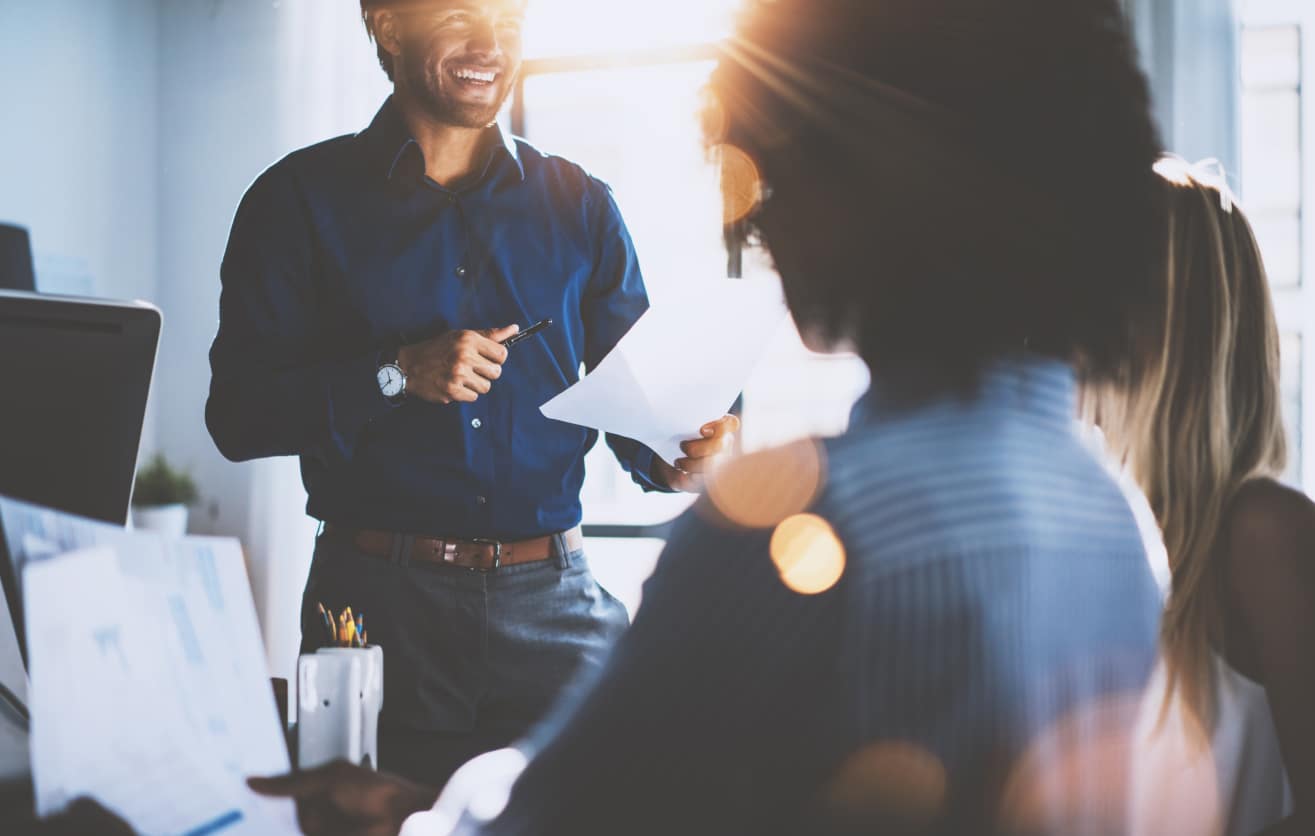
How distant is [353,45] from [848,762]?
4.10 m

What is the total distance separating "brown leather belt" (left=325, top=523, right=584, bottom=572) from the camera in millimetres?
1482

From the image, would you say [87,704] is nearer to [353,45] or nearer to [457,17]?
[457,17]

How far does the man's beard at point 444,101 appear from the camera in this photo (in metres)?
1.59

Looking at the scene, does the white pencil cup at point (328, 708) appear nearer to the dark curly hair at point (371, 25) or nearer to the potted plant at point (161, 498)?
the dark curly hair at point (371, 25)

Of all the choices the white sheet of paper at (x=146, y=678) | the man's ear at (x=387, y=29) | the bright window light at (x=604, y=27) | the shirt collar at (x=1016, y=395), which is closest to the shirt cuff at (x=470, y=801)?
the white sheet of paper at (x=146, y=678)

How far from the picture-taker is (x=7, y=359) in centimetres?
95

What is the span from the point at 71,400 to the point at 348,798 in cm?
55

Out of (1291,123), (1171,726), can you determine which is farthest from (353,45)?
(1171,726)

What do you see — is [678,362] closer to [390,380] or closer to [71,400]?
[390,380]

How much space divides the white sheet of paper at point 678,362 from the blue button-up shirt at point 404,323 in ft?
0.97

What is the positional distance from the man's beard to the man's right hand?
41 cm

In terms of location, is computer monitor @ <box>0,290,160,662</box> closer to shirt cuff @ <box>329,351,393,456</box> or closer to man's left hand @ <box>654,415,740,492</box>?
shirt cuff @ <box>329,351,393,456</box>

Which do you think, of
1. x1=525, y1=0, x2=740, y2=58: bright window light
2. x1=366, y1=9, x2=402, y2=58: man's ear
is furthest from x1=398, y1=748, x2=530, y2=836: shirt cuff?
x1=525, y1=0, x2=740, y2=58: bright window light

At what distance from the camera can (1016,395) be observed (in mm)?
554
